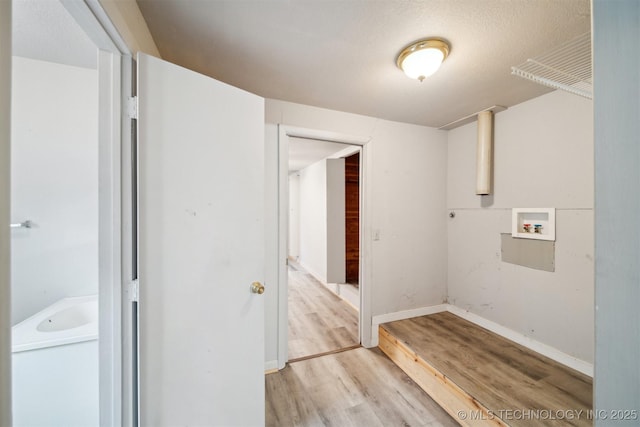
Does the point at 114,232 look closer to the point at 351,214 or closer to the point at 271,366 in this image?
the point at 271,366

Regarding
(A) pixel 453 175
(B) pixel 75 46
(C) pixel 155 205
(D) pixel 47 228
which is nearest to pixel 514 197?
(A) pixel 453 175

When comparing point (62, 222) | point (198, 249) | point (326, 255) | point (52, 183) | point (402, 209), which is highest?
point (52, 183)

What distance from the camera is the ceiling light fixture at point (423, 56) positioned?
4.11 ft

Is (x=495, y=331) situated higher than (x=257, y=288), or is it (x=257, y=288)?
(x=257, y=288)

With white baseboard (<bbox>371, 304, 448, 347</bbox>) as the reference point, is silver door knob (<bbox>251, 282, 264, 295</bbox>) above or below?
above

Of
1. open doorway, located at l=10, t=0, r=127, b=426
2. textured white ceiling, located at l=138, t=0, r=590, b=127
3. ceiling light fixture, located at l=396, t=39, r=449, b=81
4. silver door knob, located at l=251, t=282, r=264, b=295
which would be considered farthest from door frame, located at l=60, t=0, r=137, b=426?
ceiling light fixture, located at l=396, t=39, r=449, b=81

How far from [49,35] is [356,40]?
1.66 meters

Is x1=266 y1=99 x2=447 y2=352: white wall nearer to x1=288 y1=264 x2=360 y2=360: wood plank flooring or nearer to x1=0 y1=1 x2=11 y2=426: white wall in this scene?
x1=288 y1=264 x2=360 y2=360: wood plank flooring

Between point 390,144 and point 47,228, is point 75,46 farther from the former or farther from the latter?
point 390,144

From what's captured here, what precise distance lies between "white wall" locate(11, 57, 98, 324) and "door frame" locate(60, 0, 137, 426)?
90 cm

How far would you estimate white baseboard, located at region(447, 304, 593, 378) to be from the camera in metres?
1.67

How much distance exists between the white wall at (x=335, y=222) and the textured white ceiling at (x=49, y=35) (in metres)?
2.81

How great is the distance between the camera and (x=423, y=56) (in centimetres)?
129

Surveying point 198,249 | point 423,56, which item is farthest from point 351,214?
point 198,249
